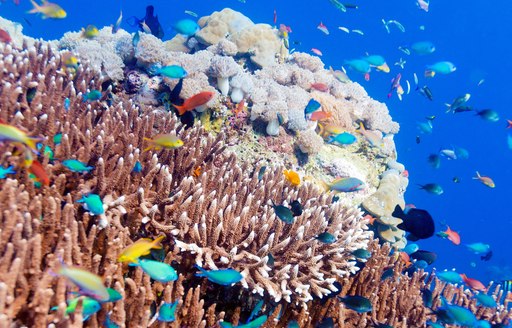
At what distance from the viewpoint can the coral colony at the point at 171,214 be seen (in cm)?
248

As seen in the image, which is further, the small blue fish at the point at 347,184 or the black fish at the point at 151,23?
the black fish at the point at 151,23

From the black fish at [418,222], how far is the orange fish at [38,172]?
3.71 m

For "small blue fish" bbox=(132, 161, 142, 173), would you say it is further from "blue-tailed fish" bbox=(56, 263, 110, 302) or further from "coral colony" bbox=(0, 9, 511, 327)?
"blue-tailed fish" bbox=(56, 263, 110, 302)

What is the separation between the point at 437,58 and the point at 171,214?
11244 cm

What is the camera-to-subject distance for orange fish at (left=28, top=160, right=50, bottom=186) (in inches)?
122

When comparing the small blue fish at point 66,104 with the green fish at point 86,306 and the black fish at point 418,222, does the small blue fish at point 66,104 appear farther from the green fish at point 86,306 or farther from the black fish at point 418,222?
the black fish at point 418,222

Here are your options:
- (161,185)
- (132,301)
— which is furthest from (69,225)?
(161,185)

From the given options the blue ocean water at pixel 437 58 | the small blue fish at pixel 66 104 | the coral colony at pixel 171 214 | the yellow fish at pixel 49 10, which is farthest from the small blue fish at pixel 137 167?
the blue ocean water at pixel 437 58

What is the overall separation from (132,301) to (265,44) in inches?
339

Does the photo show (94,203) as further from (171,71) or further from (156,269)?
(171,71)

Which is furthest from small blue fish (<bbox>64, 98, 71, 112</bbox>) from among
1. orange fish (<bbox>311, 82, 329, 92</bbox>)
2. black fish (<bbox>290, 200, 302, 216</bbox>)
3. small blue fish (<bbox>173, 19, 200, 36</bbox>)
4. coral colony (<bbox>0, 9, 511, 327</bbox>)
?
orange fish (<bbox>311, 82, 329, 92</bbox>)

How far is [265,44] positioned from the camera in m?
10.0

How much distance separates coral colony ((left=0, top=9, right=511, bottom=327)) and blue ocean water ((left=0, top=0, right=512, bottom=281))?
233 feet

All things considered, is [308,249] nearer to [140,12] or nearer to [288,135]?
[288,135]
